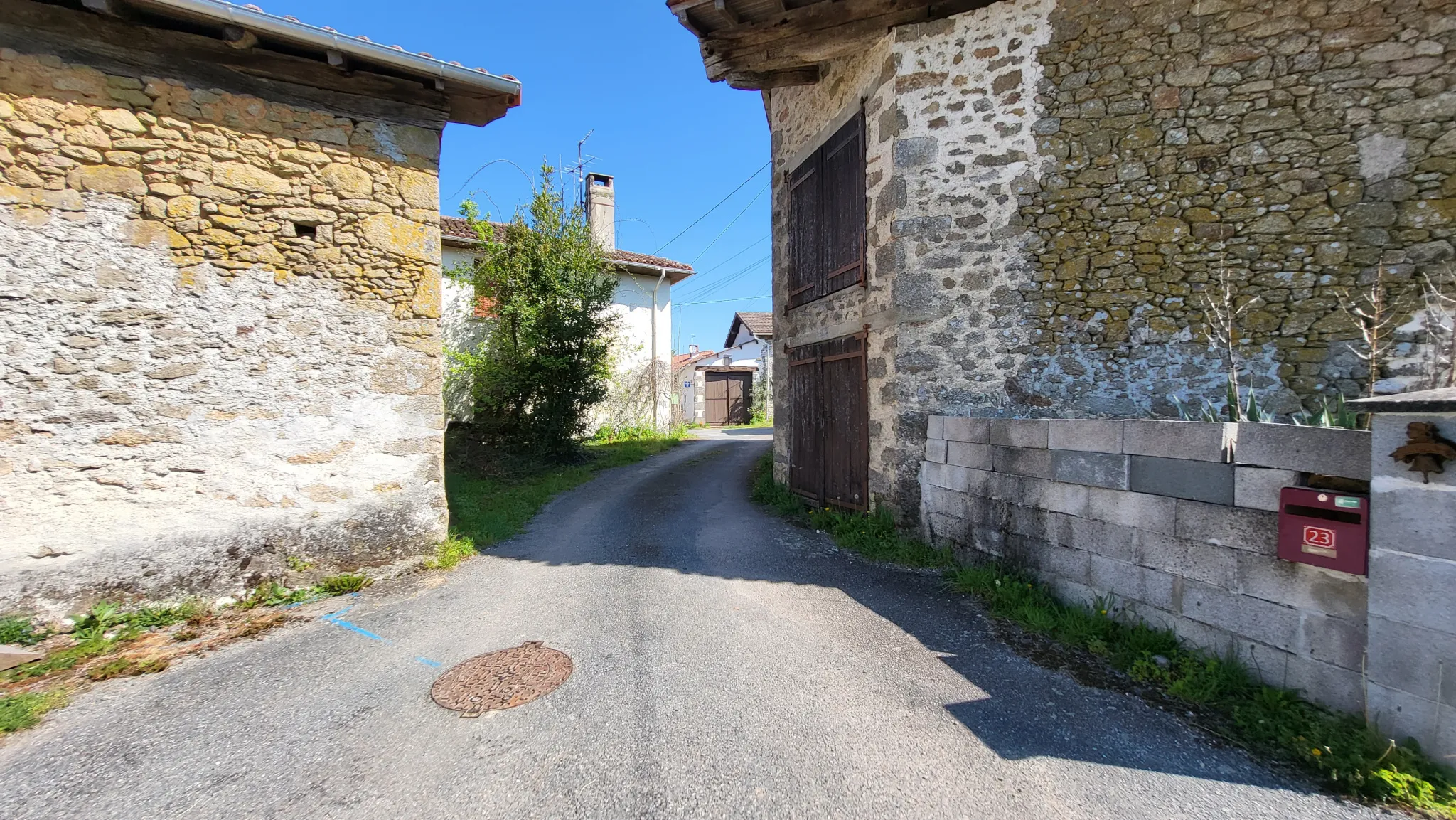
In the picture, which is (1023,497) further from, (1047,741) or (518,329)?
(518,329)

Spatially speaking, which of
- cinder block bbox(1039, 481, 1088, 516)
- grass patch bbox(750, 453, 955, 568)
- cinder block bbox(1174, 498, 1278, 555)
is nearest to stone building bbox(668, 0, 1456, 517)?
grass patch bbox(750, 453, 955, 568)

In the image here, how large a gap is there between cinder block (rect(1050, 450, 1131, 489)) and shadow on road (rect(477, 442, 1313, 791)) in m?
1.09

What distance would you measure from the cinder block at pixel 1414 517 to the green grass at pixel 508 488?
224 inches

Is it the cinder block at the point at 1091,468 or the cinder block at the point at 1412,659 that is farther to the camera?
the cinder block at the point at 1091,468

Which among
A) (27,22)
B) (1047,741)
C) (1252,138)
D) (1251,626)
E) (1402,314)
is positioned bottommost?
(1047,741)

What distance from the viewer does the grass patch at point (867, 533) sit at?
4973mm

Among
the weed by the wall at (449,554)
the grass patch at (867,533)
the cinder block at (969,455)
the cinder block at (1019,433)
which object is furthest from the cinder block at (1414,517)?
the weed by the wall at (449,554)

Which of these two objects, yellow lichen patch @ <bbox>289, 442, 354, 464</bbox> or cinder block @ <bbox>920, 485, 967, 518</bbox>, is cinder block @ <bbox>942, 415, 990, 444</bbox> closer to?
cinder block @ <bbox>920, 485, 967, 518</bbox>

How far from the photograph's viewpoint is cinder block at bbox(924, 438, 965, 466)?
5035mm

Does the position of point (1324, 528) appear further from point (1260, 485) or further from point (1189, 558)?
point (1189, 558)

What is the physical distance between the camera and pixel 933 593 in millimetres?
4352

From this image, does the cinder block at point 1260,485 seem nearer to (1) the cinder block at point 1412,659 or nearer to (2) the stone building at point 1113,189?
(1) the cinder block at point 1412,659

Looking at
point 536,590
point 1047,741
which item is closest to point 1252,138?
point 1047,741

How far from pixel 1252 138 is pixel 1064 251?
153 cm
